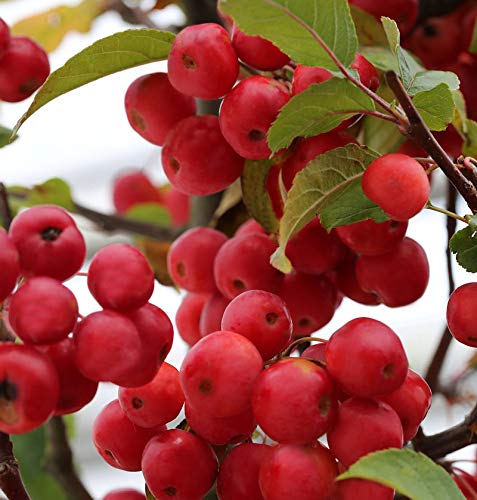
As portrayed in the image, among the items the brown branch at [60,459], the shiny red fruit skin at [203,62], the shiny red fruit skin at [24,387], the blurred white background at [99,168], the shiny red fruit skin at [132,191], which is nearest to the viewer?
the shiny red fruit skin at [24,387]

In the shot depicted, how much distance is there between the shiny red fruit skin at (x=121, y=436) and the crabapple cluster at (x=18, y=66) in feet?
0.67

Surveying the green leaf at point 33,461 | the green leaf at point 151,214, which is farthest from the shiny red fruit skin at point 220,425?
the green leaf at point 151,214

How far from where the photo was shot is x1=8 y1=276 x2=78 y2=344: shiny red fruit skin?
32cm

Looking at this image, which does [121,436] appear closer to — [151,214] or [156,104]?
[156,104]

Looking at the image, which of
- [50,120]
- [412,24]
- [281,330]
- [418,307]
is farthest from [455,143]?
[50,120]

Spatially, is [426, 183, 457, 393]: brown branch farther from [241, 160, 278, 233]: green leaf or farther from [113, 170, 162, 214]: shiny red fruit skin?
[113, 170, 162, 214]: shiny red fruit skin

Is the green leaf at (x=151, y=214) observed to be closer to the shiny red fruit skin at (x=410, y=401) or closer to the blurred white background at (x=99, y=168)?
the shiny red fruit skin at (x=410, y=401)

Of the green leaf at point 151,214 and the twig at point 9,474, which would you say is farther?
the green leaf at point 151,214

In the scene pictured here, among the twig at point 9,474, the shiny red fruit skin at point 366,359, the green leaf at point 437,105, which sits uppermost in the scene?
the green leaf at point 437,105

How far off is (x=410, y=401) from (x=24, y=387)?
0.16 meters

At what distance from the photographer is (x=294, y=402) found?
1.14 ft

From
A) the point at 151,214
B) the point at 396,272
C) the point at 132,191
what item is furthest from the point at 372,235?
the point at 132,191

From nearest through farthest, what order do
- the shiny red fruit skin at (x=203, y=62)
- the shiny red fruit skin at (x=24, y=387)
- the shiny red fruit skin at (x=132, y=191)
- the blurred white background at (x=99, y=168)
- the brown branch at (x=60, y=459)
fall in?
1. the shiny red fruit skin at (x=24, y=387)
2. the shiny red fruit skin at (x=203, y=62)
3. the brown branch at (x=60, y=459)
4. the shiny red fruit skin at (x=132, y=191)
5. the blurred white background at (x=99, y=168)

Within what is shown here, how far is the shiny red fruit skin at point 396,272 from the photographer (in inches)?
18.2
